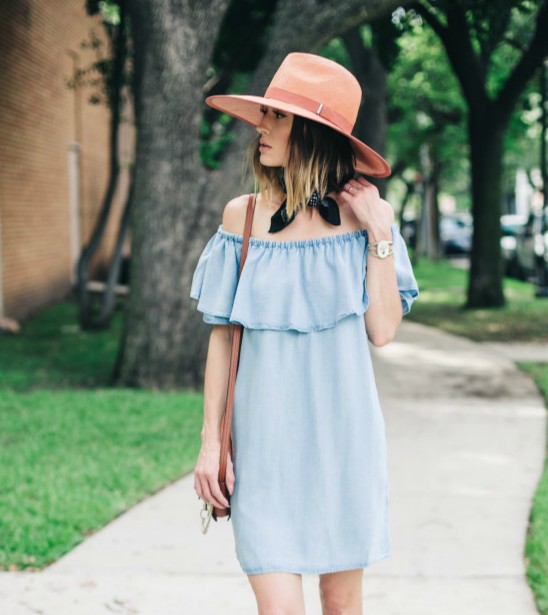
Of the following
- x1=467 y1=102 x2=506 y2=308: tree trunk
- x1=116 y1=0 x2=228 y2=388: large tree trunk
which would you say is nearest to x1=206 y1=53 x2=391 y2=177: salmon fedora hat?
x1=116 y1=0 x2=228 y2=388: large tree trunk

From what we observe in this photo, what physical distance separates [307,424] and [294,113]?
31.9 inches

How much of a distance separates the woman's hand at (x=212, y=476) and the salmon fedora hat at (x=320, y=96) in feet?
2.86

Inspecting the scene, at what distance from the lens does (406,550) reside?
4582 mm

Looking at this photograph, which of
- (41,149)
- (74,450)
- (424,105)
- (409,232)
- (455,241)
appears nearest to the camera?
(74,450)

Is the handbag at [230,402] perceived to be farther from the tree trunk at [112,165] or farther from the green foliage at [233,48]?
the tree trunk at [112,165]

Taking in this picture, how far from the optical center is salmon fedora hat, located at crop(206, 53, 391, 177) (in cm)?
258

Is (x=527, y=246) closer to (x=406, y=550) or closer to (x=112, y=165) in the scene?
(x=112, y=165)

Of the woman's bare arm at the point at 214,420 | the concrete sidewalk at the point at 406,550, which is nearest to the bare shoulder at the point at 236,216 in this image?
the woman's bare arm at the point at 214,420

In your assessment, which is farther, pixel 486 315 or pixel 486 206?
pixel 486 206

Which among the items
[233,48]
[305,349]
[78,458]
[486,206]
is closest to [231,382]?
[305,349]

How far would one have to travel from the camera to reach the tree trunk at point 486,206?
15641 mm

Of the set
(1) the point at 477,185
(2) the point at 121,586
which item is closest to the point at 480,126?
(1) the point at 477,185

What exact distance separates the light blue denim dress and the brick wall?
1170 cm

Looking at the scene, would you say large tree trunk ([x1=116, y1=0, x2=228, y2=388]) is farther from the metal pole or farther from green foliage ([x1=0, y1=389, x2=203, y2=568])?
the metal pole
